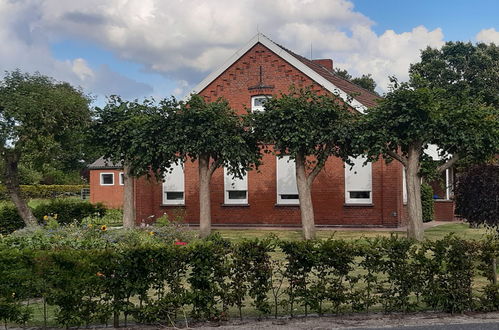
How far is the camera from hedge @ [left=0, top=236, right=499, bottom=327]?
709 centimetres

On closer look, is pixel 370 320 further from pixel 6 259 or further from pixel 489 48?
pixel 489 48

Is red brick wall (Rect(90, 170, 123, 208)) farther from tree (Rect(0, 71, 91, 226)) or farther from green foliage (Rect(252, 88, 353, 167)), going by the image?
green foliage (Rect(252, 88, 353, 167))

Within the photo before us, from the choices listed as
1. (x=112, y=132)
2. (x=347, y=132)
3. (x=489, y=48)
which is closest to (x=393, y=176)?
(x=347, y=132)

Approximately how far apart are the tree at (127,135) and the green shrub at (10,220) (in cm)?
460

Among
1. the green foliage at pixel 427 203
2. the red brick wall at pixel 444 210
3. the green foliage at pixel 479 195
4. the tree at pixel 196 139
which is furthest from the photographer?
the red brick wall at pixel 444 210

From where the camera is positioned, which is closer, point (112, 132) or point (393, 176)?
point (112, 132)

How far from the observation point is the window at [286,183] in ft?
79.6

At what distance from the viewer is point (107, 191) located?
1694 inches

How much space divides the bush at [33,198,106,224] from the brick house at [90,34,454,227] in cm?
284

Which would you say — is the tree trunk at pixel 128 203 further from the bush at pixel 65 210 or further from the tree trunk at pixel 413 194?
the tree trunk at pixel 413 194

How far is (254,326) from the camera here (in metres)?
7.14

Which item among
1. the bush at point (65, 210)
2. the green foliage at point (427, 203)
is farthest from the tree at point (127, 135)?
the green foliage at point (427, 203)

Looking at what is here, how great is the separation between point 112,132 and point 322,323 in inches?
564

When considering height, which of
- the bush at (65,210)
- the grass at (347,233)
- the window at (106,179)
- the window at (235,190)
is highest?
the window at (106,179)
